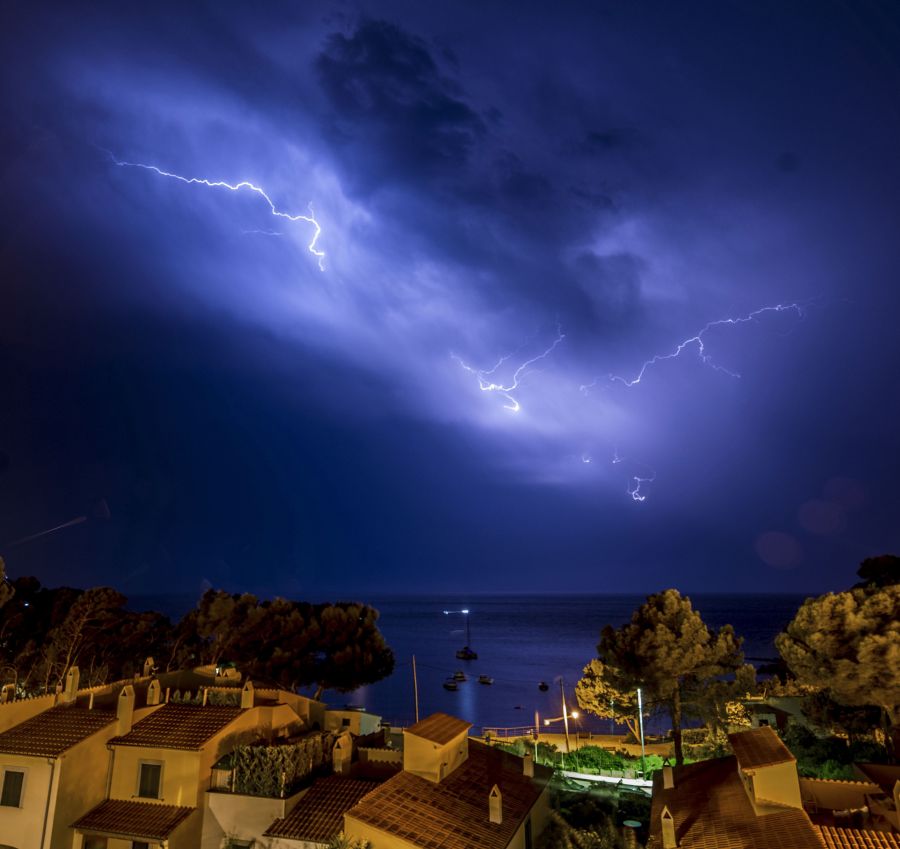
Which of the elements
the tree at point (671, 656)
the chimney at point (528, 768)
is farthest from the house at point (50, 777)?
the tree at point (671, 656)

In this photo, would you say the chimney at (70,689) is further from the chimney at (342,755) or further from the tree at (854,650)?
the tree at (854,650)

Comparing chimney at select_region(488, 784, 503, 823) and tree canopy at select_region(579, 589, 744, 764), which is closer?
chimney at select_region(488, 784, 503, 823)

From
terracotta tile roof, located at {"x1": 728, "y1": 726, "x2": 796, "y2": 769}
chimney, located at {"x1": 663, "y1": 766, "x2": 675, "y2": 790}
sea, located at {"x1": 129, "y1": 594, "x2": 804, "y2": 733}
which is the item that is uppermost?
terracotta tile roof, located at {"x1": 728, "y1": 726, "x2": 796, "y2": 769}

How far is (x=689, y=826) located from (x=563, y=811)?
225 inches

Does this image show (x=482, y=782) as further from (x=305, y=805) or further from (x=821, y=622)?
(x=821, y=622)

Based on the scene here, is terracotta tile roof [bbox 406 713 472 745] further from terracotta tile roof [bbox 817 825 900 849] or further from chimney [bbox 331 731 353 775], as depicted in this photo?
terracotta tile roof [bbox 817 825 900 849]

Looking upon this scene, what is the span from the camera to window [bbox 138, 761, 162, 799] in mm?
18875

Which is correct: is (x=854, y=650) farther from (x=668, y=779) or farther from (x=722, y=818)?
(x=722, y=818)

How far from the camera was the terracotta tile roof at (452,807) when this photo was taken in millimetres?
14625

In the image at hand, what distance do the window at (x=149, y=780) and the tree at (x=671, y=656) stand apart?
53.9ft

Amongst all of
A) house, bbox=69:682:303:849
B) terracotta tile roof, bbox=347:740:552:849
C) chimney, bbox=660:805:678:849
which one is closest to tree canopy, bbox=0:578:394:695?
house, bbox=69:682:303:849

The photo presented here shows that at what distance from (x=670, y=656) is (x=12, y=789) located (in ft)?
69.5

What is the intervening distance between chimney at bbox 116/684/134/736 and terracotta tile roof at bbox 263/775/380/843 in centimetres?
Answer: 607

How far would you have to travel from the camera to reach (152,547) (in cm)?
18775
